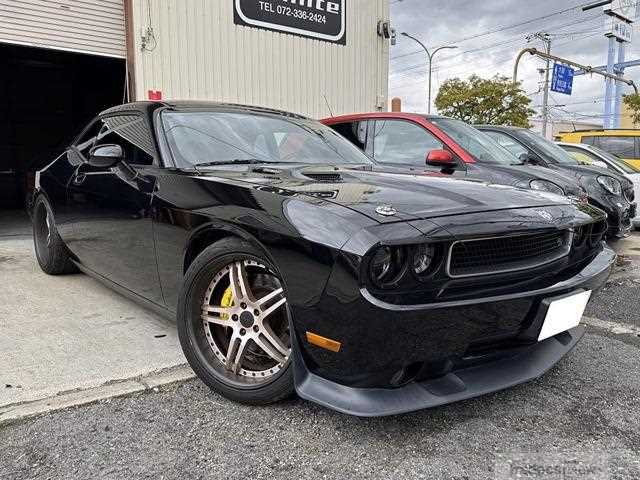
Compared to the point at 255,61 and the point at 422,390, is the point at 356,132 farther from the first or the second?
the point at 422,390

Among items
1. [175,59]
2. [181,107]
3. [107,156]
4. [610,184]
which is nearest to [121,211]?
[107,156]

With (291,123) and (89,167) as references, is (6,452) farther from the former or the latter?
(291,123)

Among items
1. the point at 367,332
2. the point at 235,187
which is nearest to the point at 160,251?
the point at 235,187

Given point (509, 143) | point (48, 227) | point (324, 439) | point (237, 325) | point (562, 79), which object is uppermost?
point (562, 79)

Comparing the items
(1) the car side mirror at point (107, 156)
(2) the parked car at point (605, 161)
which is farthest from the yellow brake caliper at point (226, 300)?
(2) the parked car at point (605, 161)

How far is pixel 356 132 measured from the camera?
5.66 metres

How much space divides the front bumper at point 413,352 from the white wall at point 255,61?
6.59m

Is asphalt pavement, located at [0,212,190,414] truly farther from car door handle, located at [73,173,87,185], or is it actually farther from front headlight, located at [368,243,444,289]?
front headlight, located at [368,243,444,289]

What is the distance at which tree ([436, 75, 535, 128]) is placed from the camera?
24.1 m

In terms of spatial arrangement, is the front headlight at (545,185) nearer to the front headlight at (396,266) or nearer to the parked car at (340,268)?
the parked car at (340,268)

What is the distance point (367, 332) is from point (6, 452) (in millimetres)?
1383

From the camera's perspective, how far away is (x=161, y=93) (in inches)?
300

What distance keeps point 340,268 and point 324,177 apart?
0.90 meters

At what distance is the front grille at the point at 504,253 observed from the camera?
6.38 feet
